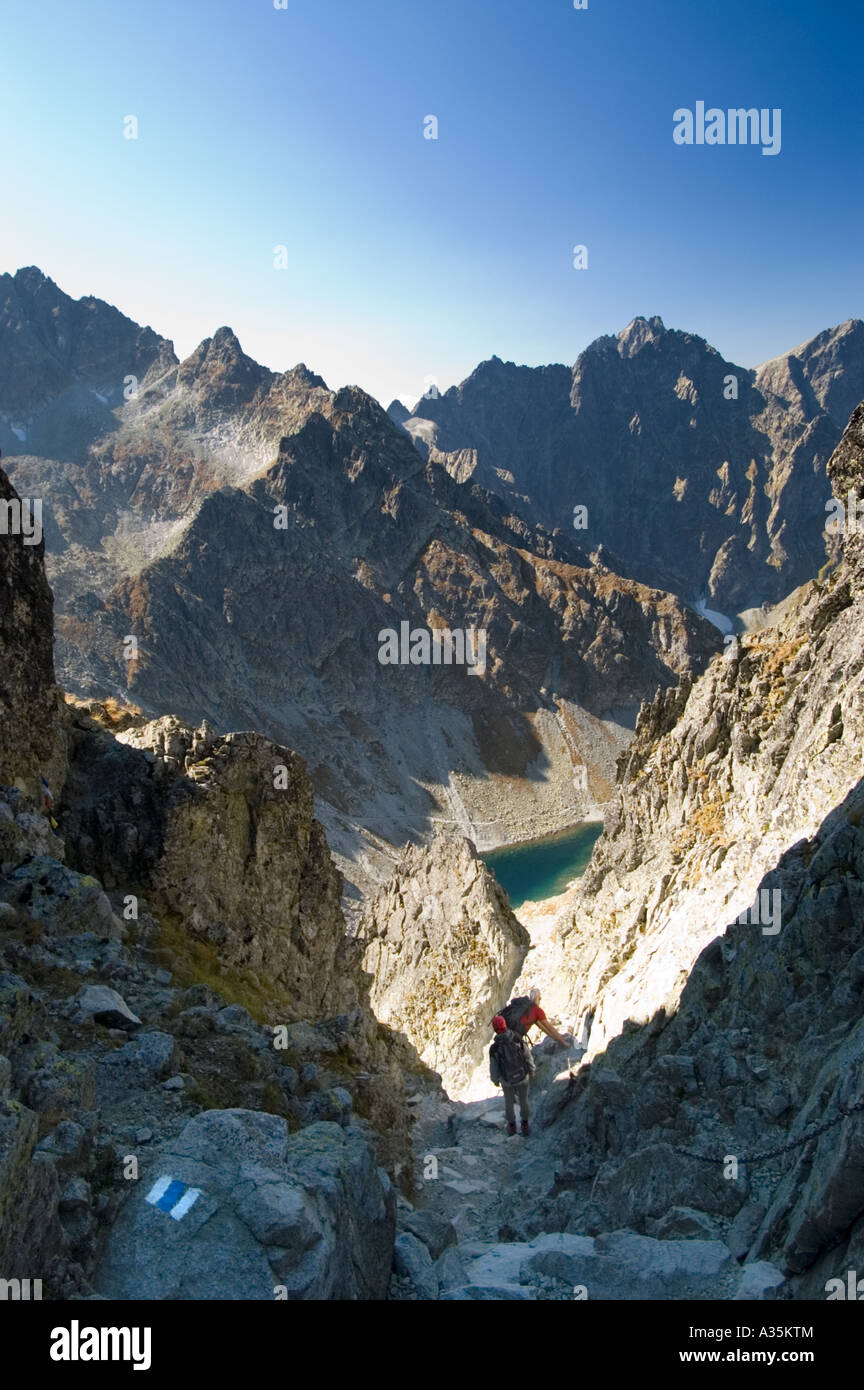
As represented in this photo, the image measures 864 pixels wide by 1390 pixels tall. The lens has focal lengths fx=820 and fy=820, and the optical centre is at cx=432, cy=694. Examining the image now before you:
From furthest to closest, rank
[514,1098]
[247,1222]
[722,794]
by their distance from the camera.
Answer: [722,794] → [514,1098] → [247,1222]

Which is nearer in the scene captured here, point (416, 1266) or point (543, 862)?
point (416, 1266)

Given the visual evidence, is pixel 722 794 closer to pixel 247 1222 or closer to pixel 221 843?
pixel 221 843

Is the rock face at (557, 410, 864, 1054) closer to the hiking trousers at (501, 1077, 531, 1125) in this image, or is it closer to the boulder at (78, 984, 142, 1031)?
the hiking trousers at (501, 1077, 531, 1125)

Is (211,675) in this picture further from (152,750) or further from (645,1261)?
(645,1261)

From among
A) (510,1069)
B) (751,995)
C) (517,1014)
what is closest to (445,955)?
(517,1014)

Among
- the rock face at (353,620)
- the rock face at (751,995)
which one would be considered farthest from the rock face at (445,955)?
the rock face at (353,620)

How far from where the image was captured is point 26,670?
65.4 feet

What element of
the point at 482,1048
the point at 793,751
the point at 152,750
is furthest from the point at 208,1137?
the point at 482,1048

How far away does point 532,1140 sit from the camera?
19.6 metres

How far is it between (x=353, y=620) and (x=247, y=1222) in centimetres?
15561

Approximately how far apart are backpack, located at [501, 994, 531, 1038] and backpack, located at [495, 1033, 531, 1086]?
505mm

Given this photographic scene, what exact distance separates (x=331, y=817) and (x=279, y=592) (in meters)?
56.4

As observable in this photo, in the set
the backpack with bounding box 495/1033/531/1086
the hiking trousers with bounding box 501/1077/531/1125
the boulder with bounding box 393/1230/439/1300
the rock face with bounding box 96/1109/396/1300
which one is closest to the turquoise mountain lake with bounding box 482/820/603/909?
the hiking trousers with bounding box 501/1077/531/1125

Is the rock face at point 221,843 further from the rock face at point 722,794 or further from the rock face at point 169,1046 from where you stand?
the rock face at point 722,794
